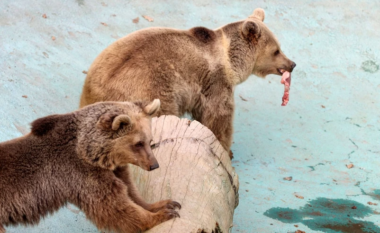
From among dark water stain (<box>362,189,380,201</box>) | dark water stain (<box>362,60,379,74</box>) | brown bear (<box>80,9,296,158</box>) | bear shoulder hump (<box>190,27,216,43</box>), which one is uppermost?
bear shoulder hump (<box>190,27,216,43</box>)

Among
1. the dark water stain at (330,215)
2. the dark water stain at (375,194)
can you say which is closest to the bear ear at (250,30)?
the dark water stain at (330,215)

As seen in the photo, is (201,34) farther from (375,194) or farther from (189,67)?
(375,194)

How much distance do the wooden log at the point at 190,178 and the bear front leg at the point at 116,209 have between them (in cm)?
12

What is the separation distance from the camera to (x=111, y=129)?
4.76 m

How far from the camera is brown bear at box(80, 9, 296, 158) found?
6926mm

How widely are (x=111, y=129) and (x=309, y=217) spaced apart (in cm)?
291

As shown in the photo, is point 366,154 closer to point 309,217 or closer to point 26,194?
point 309,217

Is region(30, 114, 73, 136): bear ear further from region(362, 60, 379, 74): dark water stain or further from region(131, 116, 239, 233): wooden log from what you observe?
region(362, 60, 379, 74): dark water stain

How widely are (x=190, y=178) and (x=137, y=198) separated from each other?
552mm

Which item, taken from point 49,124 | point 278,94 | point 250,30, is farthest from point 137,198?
point 278,94

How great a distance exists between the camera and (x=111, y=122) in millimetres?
4723

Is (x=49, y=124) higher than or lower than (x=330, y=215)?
higher

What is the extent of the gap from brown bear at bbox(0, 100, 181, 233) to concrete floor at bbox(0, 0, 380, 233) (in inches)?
51.5

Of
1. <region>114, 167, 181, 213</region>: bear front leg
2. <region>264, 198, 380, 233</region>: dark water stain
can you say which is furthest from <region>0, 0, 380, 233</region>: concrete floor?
<region>114, 167, 181, 213</region>: bear front leg
